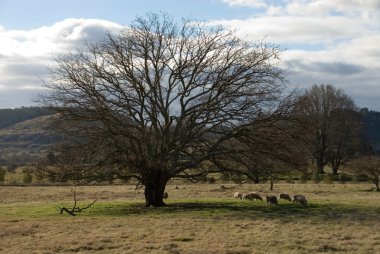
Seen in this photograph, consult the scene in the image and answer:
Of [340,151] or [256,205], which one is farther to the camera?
[340,151]

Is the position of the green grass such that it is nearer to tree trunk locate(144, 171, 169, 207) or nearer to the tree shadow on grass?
the tree shadow on grass

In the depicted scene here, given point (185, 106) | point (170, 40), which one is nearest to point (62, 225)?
point (185, 106)

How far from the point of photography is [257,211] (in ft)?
86.7

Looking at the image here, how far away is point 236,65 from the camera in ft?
94.9

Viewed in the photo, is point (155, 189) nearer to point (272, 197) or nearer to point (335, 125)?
point (272, 197)

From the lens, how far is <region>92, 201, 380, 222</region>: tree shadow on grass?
23719 millimetres

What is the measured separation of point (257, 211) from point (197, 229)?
741 cm

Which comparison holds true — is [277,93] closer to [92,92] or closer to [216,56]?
[216,56]

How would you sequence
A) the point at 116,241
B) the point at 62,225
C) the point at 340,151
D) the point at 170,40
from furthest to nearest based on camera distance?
the point at 340,151
the point at 170,40
the point at 62,225
the point at 116,241

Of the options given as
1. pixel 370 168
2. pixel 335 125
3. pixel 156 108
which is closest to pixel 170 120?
pixel 156 108

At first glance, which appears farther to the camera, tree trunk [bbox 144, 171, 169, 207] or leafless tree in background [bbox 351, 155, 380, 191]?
leafless tree in background [bbox 351, 155, 380, 191]

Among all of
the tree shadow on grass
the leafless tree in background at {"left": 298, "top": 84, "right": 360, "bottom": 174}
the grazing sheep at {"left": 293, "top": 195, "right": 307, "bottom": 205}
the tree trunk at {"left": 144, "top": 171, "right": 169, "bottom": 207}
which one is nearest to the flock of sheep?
the grazing sheep at {"left": 293, "top": 195, "right": 307, "bottom": 205}

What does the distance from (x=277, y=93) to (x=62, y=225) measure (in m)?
14.0

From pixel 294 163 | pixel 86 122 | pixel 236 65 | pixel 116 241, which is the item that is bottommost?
pixel 116 241
